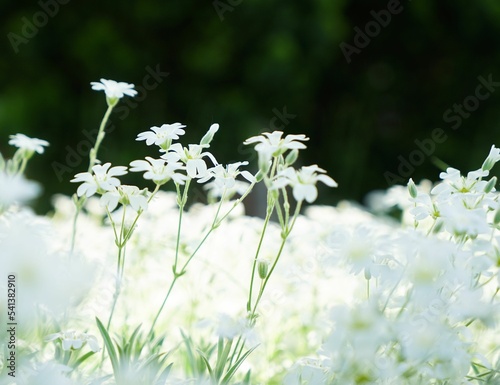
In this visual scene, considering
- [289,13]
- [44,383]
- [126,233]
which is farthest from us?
[289,13]

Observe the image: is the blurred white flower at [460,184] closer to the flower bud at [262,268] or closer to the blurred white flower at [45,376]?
the flower bud at [262,268]

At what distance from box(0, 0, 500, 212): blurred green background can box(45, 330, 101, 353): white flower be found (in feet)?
10.6

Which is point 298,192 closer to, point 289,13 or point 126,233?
point 126,233

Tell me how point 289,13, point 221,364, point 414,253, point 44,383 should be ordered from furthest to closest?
1. point 289,13
2. point 221,364
3. point 414,253
4. point 44,383

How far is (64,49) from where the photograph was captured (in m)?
4.63

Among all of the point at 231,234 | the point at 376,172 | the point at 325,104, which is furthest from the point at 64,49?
the point at 231,234

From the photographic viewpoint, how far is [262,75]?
4434 millimetres

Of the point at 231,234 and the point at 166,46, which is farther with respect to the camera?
the point at 166,46

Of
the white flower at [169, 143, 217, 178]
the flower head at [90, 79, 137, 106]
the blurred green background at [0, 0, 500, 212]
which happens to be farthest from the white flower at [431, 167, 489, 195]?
the blurred green background at [0, 0, 500, 212]

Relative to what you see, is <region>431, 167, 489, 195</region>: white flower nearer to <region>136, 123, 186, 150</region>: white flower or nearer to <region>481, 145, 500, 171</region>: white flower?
<region>481, 145, 500, 171</region>: white flower

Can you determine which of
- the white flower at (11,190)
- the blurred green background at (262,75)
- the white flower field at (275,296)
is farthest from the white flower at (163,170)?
the blurred green background at (262,75)

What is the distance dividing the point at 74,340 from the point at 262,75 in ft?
11.3

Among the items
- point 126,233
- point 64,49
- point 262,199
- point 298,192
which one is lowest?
point 262,199

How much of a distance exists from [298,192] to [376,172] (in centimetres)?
419
